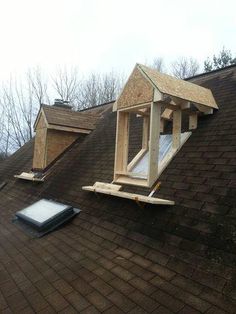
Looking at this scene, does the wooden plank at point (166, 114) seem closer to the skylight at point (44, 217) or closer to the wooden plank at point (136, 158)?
the wooden plank at point (136, 158)

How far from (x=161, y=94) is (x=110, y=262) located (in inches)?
95.0

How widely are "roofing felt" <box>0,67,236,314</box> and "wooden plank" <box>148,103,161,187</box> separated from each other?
7.5 inches

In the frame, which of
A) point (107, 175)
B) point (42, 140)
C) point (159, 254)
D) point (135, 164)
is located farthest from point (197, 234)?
point (42, 140)

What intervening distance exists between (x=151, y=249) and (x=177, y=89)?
2.49 meters

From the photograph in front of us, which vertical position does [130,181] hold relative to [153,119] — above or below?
below

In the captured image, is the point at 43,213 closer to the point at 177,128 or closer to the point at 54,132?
the point at 177,128

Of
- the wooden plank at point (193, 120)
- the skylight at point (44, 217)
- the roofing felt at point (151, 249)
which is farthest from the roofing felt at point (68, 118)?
the wooden plank at point (193, 120)

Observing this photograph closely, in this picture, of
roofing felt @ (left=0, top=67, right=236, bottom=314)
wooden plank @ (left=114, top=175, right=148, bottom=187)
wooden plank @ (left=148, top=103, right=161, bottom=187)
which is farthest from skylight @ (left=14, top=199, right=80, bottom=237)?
wooden plank @ (left=148, top=103, right=161, bottom=187)

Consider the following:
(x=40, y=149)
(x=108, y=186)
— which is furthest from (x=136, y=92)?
(x=40, y=149)

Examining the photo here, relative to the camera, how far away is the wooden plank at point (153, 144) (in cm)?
438

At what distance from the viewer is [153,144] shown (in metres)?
4.37

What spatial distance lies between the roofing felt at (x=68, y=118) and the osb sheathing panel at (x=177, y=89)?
4.61 meters

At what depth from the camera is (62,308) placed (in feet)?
9.52

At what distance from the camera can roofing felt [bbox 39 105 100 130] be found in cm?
890
